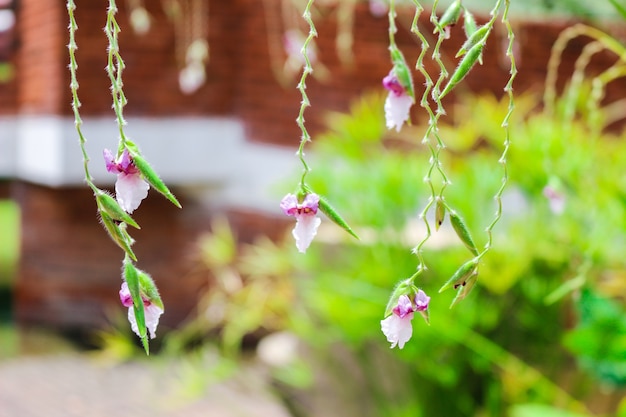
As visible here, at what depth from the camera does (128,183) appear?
0.54 m

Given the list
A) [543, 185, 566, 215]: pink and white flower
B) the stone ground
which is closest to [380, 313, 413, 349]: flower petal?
[543, 185, 566, 215]: pink and white flower

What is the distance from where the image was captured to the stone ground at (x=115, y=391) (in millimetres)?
3426

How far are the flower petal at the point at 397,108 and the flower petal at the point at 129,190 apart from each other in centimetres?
18

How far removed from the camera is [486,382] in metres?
2.21

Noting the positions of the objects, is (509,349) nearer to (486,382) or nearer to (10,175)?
(486,382)

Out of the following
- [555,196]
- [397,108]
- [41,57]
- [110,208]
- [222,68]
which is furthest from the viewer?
A: [222,68]

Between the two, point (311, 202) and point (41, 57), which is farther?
point (41, 57)

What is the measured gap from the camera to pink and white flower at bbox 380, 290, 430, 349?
56 centimetres

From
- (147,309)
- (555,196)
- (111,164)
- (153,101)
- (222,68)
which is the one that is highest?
(111,164)

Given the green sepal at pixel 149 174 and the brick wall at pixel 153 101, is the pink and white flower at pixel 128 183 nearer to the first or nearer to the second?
the green sepal at pixel 149 174

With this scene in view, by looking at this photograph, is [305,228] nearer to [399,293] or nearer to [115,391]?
[399,293]

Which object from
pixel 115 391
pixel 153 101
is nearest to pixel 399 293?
pixel 115 391

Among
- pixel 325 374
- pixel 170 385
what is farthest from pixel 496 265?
pixel 170 385

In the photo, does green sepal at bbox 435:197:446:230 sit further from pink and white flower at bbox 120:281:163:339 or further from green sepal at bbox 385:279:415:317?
pink and white flower at bbox 120:281:163:339
